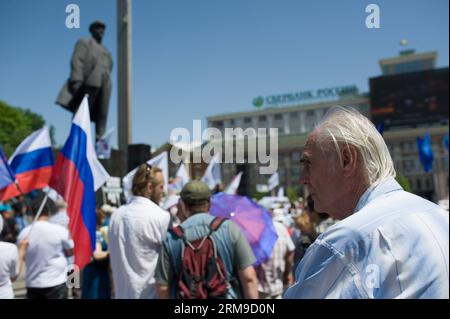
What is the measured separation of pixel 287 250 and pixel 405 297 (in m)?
3.81

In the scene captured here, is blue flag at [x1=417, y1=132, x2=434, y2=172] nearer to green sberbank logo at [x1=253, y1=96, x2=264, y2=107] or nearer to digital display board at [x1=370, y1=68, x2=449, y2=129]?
digital display board at [x1=370, y1=68, x2=449, y2=129]

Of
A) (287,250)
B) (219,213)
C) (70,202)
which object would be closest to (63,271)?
(70,202)

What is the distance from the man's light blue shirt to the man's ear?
0.57ft

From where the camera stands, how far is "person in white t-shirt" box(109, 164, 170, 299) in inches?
119

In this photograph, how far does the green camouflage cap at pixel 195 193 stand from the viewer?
9.78 feet

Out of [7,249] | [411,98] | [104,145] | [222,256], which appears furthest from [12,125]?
[411,98]

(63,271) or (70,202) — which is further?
(63,271)

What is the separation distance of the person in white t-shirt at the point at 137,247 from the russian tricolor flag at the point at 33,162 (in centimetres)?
221

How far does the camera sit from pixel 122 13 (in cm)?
698

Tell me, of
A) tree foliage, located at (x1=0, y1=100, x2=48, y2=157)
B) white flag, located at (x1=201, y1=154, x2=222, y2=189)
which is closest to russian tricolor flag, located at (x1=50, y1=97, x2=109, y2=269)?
white flag, located at (x1=201, y1=154, x2=222, y2=189)

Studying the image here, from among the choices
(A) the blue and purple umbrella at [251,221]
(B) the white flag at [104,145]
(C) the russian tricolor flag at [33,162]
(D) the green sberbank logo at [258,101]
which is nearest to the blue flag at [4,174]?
(C) the russian tricolor flag at [33,162]

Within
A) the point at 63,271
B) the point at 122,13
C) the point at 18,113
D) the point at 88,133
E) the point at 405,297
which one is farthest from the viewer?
the point at 18,113

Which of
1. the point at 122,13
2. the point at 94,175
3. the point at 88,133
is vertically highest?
the point at 122,13
